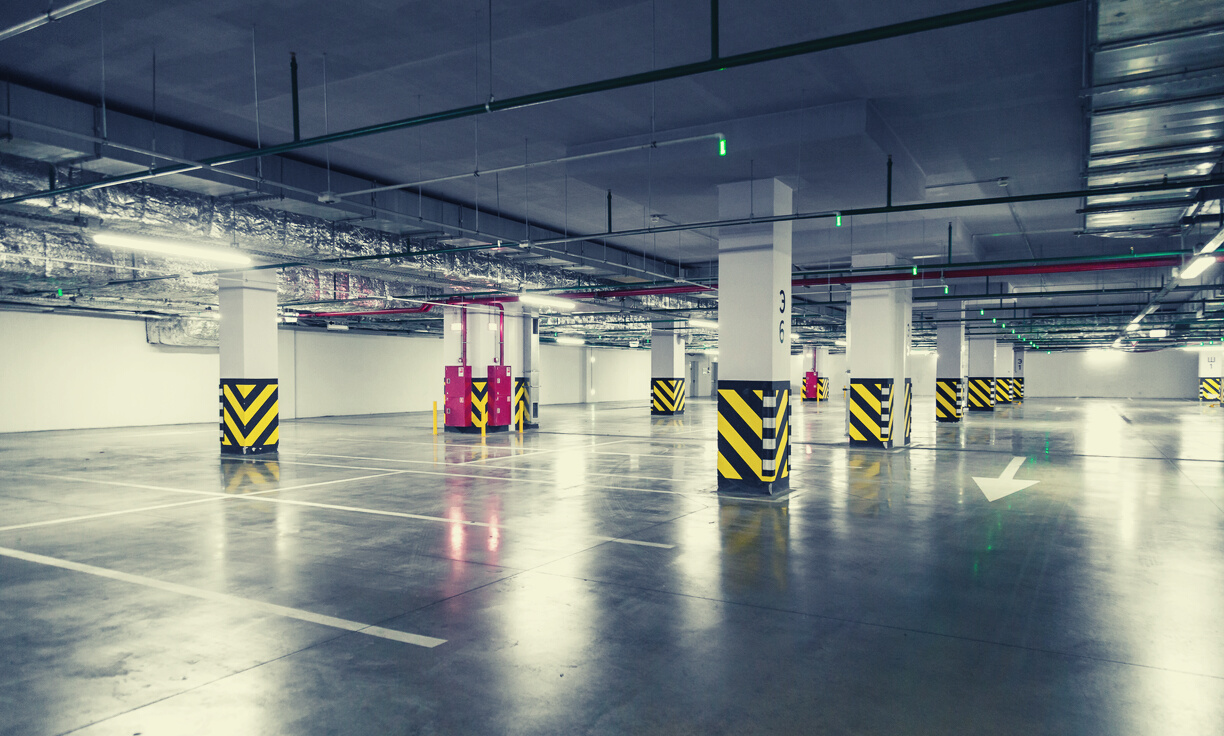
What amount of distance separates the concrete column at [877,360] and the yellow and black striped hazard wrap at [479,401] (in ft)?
34.2

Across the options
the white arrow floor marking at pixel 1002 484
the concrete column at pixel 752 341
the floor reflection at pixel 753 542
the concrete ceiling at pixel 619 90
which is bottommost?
the white arrow floor marking at pixel 1002 484

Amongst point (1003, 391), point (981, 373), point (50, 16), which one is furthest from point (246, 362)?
point (1003, 391)

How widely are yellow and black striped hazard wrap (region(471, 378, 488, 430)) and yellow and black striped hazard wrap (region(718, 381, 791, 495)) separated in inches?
472

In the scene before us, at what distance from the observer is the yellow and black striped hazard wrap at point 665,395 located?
31.2m

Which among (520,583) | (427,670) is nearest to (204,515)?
(520,583)

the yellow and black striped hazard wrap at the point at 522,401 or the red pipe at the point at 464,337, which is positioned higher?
the red pipe at the point at 464,337

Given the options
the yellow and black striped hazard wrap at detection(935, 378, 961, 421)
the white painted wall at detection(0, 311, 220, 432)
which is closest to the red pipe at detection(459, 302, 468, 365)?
the white painted wall at detection(0, 311, 220, 432)

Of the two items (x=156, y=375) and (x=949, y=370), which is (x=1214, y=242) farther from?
(x=156, y=375)

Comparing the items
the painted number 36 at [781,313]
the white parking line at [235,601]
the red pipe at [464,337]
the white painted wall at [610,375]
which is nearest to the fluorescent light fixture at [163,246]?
the white parking line at [235,601]

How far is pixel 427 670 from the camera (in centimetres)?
422

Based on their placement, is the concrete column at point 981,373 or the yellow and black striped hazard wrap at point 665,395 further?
the concrete column at point 981,373

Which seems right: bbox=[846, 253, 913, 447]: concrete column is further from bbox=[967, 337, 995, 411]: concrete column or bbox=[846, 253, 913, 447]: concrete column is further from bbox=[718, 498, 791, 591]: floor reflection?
bbox=[967, 337, 995, 411]: concrete column

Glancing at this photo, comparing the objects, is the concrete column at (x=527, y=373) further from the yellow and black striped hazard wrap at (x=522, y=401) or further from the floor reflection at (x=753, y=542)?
the floor reflection at (x=753, y=542)

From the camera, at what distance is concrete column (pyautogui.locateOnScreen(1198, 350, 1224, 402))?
154 ft
